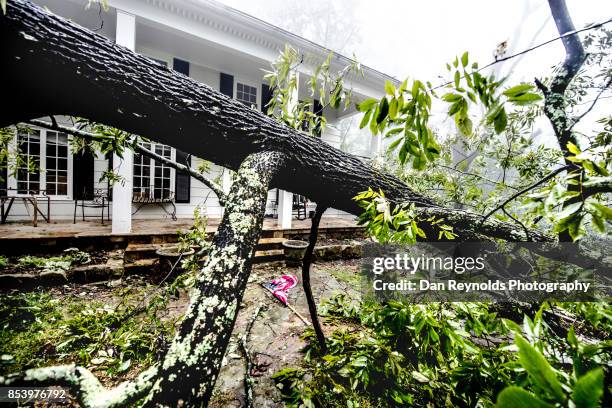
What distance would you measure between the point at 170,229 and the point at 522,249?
617 centimetres

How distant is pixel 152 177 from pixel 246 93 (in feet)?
13.2

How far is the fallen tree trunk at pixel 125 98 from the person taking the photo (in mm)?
972

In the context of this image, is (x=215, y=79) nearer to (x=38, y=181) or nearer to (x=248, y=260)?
(x=38, y=181)

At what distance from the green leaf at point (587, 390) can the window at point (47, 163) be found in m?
8.91

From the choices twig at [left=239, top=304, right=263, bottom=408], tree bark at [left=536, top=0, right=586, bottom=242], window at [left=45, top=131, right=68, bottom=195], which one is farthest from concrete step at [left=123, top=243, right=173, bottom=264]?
tree bark at [left=536, top=0, right=586, bottom=242]

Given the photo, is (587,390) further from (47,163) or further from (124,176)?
(47,163)

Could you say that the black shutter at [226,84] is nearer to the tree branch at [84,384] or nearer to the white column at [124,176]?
the white column at [124,176]

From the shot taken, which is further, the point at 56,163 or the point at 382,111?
the point at 56,163

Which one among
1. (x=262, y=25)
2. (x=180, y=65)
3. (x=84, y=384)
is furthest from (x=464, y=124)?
(x=180, y=65)

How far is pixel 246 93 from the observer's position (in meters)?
8.29

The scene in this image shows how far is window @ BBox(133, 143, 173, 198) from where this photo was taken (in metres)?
6.96

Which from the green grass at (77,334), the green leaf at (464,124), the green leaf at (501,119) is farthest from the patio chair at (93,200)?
the green leaf at (501,119)

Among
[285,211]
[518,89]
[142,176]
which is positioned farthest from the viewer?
[142,176]

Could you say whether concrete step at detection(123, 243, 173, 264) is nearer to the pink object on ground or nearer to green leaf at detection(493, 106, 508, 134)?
the pink object on ground
